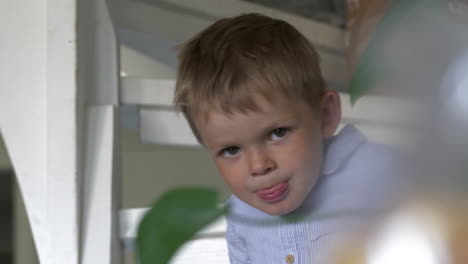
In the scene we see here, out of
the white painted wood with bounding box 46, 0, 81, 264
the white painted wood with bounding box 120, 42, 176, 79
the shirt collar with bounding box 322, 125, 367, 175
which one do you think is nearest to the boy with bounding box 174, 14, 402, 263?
the shirt collar with bounding box 322, 125, 367, 175

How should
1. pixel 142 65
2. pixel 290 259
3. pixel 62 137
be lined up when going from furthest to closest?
pixel 142 65
pixel 62 137
pixel 290 259

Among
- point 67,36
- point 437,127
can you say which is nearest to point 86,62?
point 67,36

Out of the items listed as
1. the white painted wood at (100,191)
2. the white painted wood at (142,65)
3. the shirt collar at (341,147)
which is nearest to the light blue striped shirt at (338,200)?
the shirt collar at (341,147)

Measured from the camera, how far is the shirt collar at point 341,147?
21cm

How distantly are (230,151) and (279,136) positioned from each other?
0.03 metres

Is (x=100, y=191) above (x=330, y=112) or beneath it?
beneath

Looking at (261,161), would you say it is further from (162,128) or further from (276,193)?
(162,128)

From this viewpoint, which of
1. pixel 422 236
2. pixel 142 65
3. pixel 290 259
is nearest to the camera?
pixel 422 236

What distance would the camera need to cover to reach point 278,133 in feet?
0.75

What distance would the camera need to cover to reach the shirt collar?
0.21m

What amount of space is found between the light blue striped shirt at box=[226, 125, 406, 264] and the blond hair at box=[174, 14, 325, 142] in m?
0.03

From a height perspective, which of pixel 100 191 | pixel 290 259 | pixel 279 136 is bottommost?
pixel 100 191

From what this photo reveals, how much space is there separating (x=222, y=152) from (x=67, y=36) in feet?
1.17

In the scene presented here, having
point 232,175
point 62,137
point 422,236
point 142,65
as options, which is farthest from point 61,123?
point 422,236
